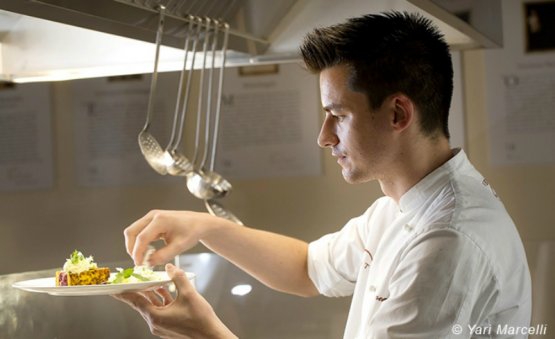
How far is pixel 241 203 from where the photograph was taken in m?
2.48

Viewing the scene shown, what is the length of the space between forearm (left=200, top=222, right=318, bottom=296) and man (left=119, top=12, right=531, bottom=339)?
0.20 metres

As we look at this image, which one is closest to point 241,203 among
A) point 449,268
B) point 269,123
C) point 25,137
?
point 269,123

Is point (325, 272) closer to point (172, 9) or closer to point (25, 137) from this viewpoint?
point (172, 9)

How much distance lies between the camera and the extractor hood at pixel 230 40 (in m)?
1.31

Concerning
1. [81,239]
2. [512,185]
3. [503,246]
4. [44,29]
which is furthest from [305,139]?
[503,246]

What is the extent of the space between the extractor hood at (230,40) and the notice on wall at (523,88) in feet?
2.44

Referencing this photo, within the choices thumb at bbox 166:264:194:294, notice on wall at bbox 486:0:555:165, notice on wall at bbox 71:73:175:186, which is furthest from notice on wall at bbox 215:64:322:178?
thumb at bbox 166:264:194:294

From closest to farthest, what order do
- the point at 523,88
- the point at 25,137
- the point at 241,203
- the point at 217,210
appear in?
the point at 217,210, the point at 523,88, the point at 241,203, the point at 25,137

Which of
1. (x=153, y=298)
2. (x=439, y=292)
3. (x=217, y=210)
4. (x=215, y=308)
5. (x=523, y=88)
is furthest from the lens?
(x=523, y=88)

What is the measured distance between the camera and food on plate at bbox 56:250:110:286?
47.9 inches

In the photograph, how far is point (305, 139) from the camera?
246cm

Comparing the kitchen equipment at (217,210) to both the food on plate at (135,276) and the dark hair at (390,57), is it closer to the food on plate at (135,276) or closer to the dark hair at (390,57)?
the food on plate at (135,276)

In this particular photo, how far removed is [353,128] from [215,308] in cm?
87

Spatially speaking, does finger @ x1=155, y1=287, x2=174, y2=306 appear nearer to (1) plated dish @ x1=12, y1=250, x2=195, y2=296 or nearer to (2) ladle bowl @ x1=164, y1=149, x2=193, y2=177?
(1) plated dish @ x1=12, y1=250, x2=195, y2=296
